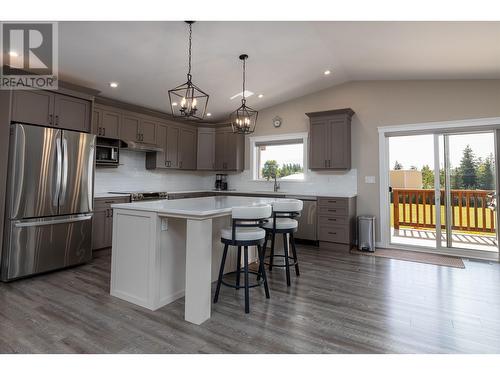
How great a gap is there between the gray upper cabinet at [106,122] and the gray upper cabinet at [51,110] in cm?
50

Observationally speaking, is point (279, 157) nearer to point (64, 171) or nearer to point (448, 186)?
point (448, 186)

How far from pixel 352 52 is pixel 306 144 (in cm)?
201

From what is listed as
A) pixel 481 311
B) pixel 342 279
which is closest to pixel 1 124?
pixel 342 279

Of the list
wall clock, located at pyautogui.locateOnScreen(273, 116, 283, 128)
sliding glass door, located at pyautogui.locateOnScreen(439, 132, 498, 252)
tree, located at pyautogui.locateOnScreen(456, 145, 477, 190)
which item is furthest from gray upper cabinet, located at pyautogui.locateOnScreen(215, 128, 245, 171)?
tree, located at pyautogui.locateOnScreen(456, 145, 477, 190)

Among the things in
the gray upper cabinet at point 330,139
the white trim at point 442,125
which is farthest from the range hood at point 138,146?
the white trim at point 442,125

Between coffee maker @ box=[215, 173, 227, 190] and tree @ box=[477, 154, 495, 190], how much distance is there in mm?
4799

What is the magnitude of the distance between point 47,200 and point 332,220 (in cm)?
422

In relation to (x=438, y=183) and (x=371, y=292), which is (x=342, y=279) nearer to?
(x=371, y=292)

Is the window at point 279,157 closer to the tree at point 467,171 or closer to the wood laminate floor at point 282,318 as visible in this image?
the tree at point 467,171

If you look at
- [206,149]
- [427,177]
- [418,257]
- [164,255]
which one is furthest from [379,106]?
[164,255]

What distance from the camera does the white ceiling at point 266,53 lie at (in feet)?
9.85

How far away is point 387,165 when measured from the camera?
15.8 ft

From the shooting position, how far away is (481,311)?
2391mm

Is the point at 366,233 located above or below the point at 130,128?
below
